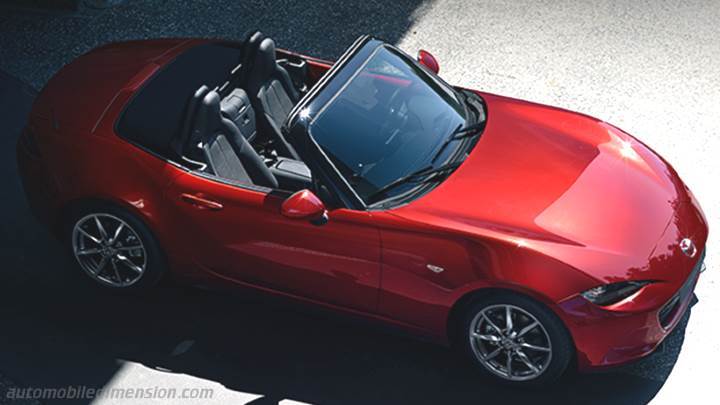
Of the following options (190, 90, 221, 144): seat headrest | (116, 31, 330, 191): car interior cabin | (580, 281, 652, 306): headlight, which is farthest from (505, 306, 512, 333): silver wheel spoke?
(190, 90, 221, 144): seat headrest

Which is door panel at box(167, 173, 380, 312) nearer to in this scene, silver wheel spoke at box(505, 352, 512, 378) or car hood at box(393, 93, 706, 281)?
car hood at box(393, 93, 706, 281)

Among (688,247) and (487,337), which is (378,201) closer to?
(487,337)

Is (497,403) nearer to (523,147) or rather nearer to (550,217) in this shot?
(550,217)

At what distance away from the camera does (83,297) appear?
6703 mm

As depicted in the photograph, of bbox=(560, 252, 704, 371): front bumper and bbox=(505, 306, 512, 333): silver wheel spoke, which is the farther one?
bbox=(505, 306, 512, 333): silver wheel spoke

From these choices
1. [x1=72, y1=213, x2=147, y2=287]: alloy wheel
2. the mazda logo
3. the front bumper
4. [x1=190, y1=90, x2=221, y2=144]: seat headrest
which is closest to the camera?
the front bumper

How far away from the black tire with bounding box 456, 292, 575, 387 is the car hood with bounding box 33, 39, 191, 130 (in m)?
2.75

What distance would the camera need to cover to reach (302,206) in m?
5.55

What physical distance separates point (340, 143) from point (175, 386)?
1.78 meters

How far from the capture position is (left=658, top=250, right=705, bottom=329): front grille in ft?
18.1

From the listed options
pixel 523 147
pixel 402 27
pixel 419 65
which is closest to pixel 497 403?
pixel 523 147

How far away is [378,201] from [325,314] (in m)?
0.85

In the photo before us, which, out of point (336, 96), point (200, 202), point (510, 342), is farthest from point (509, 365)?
point (200, 202)

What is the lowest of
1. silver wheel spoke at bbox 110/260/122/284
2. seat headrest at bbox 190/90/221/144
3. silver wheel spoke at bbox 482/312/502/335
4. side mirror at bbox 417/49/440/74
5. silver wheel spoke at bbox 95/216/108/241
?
silver wheel spoke at bbox 110/260/122/284
